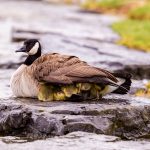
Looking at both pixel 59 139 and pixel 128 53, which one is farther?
pixel 128 53

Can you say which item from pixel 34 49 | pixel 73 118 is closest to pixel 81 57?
pixel 34 49

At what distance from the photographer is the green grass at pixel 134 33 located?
18737mm

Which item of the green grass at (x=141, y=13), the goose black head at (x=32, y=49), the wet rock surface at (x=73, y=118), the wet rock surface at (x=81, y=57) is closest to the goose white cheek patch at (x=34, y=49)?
the goose black head at (x=32, y=49)

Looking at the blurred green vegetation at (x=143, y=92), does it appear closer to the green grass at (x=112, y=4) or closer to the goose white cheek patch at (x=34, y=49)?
the goose white cheek patch at (x=34, y=49)

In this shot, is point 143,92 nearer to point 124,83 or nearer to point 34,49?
point 124,83

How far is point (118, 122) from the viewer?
9250 millimetres

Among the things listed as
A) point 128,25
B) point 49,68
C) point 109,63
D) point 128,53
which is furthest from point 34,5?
point 49,68

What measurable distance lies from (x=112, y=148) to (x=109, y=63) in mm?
6322

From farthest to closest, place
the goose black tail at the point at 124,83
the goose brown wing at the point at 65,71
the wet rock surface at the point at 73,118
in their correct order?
the goose black tail at the point at 124,83 < the goose brown wing at the point at 65,71 < the wet rock surface at the point at 73,118

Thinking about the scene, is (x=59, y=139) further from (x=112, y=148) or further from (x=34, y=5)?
(x=34, y=5)

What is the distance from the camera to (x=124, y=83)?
10.3m

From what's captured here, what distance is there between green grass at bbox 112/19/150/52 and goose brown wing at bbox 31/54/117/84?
8188 millimetres

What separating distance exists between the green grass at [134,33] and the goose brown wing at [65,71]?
8188 millimetres

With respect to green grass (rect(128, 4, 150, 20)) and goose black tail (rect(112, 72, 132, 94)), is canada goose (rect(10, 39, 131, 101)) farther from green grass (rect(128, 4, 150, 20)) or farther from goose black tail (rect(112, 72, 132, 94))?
green grass (rect(128, 4, 150, 20))
